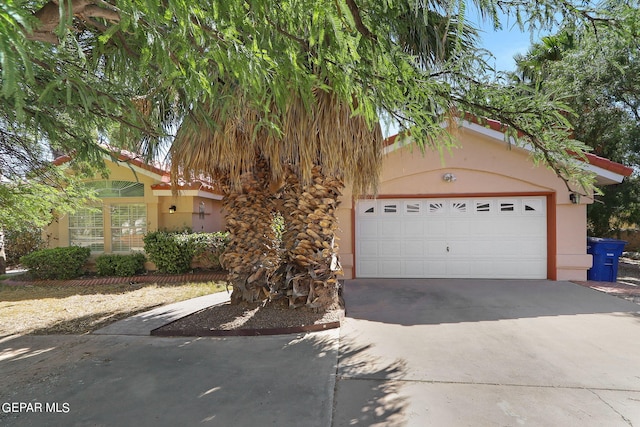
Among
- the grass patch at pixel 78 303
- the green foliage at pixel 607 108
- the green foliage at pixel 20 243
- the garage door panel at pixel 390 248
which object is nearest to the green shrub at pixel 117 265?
the grass patch at pixel 78 303

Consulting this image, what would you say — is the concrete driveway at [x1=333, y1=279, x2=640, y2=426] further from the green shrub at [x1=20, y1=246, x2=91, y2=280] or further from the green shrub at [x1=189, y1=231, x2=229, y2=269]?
the green shrub at [x1=20, y1=246, x2=91, y2=280]

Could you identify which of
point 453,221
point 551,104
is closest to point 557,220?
point 453,221

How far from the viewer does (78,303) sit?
784cm

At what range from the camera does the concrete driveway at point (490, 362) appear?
3.05 meters

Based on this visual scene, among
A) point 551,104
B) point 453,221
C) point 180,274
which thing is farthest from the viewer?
point 180,274

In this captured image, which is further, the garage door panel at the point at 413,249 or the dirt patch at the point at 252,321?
the garage door panel at the point at 413,249

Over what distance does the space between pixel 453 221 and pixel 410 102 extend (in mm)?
6954

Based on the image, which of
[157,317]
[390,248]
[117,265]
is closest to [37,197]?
[157,317]

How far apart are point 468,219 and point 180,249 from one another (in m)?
8.98

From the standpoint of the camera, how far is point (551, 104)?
→ 4043 mm

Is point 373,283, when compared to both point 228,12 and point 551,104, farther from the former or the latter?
point 228,12

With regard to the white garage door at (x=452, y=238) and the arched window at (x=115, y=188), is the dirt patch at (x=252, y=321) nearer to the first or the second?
the white garage door at (x=452, y=238)

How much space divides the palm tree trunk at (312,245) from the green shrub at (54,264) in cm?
860

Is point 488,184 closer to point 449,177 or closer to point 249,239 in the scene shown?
point 449,177
